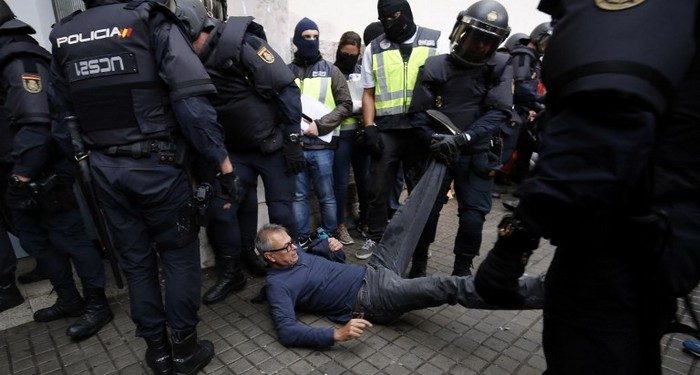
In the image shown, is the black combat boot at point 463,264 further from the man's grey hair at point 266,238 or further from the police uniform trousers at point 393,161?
the man's grey hair at point 266,238

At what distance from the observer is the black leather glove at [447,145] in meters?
2.73

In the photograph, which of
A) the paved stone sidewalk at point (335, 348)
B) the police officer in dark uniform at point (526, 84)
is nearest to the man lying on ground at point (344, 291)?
the paved stone sidewalk at point (335, 348)

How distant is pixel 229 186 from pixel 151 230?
510mm

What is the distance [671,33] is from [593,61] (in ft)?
0.53

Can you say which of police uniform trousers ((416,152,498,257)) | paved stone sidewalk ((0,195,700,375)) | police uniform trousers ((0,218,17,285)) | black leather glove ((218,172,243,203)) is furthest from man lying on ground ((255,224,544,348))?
police uniform trousers ((0,218,17,285))

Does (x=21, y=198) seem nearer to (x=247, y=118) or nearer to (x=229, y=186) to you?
(x=229, y=186)

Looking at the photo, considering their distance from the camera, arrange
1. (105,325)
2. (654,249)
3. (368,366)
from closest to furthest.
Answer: (654,249), (368,366), (105,325)

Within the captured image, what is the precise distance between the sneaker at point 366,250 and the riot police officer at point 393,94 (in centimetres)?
31

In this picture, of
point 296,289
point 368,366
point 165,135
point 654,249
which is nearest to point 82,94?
point 165,135

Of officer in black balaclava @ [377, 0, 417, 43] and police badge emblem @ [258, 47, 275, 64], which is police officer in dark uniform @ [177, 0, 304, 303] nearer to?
police badge emblem @ [258, 47, 275, 64]

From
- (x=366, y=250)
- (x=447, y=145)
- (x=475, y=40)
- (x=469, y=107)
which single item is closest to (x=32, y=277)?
(x=366, y=250)

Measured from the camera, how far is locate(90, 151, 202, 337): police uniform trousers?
212 cm

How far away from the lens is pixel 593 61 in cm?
92

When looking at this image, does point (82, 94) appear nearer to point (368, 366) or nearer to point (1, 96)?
point (1, 96)
